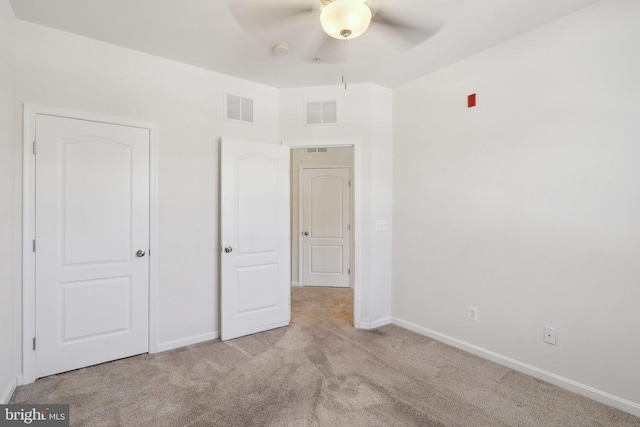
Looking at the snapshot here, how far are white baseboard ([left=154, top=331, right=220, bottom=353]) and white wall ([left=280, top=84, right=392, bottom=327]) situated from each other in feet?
5.17

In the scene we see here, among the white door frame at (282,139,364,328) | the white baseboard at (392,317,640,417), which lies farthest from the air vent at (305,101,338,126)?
the white baseboard at (392,317,640,417)

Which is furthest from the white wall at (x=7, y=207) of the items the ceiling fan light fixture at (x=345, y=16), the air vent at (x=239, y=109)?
the ceiling fan light fixture at (x=345, y=16)

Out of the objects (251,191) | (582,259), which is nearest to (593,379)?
(582,259)

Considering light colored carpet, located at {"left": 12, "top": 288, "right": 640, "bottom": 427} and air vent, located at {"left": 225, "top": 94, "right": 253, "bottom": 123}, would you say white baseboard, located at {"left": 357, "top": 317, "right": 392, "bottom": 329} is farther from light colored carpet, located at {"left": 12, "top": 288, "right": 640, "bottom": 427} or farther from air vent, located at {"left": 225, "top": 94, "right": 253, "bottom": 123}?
air vent, located at {"left": 225, "top": 94, "right": 253, "bottom": 123}

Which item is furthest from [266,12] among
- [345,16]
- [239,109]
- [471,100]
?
[471,100]

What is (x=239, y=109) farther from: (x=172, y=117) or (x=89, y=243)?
(x=89, y=243)

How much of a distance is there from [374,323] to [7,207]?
3282mm

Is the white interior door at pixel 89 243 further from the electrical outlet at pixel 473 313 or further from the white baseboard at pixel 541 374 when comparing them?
the electrical outlet at pixel 473 313

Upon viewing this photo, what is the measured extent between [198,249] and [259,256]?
0.62 meters

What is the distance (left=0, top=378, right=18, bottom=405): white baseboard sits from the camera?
77.0 inches

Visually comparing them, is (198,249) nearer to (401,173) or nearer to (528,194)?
(401,173)

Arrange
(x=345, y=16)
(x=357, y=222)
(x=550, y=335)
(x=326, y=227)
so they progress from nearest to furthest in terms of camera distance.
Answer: (x=345, y=16) < (x=550, y=335) < (x=357, y=222) < (x=326, y=227)

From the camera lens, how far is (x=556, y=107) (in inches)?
89.8

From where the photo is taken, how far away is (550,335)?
91.2 inches
